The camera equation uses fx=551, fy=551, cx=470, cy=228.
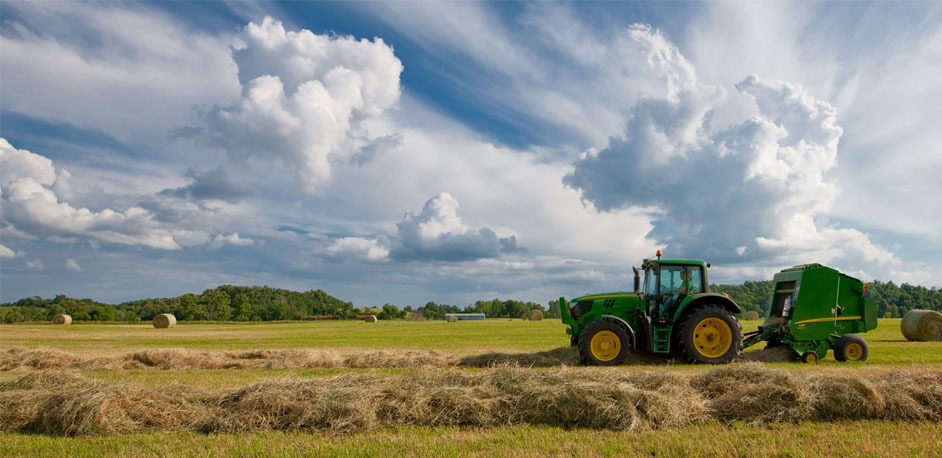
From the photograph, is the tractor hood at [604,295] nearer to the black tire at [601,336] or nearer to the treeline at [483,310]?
the black tire at [601,336]

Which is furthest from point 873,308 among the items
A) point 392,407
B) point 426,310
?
point 426,310

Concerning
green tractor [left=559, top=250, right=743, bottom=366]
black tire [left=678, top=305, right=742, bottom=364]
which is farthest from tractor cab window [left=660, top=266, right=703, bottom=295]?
black tire [left=678, top=305, right=742, bottom=364]

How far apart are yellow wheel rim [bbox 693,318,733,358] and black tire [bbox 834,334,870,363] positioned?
2.45 metres

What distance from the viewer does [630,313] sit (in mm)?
11836

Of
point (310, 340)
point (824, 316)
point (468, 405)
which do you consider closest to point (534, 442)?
point (468, 405)

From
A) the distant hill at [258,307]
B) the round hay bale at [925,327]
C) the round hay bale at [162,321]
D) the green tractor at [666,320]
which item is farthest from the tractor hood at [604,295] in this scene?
the distant hill at [258,307]

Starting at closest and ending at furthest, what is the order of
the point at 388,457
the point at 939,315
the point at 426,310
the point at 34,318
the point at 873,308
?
1. the point at 388,457
2. the point at 873,308
3. the point at 939,315
4. the point at 34,318
5. the point at 426,310

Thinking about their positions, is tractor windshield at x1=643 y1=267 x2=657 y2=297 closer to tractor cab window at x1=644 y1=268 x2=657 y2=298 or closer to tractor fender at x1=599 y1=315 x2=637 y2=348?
tractor cab window at x1=644 y1=268 x2=657 y2=298

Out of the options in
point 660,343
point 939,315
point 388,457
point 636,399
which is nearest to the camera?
point 388,457

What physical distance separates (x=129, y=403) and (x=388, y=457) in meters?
3.40

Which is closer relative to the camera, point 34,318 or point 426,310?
point 34,318

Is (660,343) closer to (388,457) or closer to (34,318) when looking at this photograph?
(388,457)

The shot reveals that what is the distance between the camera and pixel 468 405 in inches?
241

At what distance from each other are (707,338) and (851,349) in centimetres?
317
